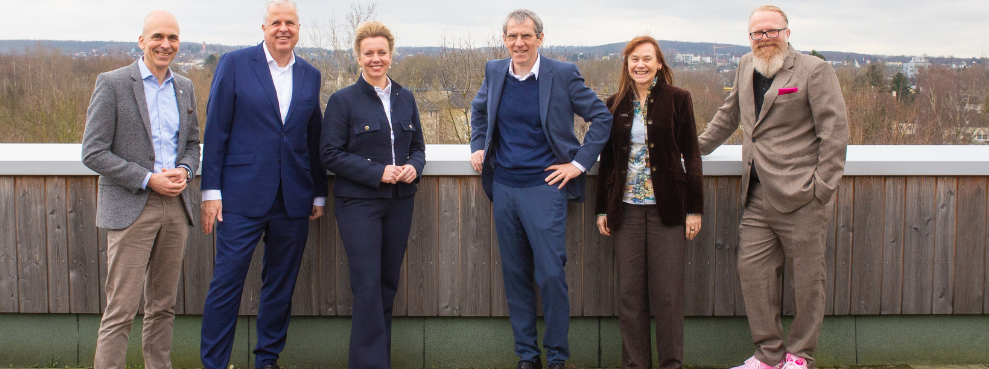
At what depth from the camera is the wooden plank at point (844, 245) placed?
3.67m

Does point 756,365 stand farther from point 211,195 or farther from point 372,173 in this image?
point 211,195

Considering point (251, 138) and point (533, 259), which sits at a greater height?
point (251, 138)

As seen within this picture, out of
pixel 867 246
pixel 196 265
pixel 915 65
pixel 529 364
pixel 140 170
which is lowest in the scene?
pixel 529 364

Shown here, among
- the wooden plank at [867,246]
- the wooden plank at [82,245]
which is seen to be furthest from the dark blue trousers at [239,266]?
the wooden plank at [867,246]

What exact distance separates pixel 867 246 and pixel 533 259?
1.64 meters

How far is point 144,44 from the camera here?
2.89 meters

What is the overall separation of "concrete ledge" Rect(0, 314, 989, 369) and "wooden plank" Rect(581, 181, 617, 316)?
8 cm

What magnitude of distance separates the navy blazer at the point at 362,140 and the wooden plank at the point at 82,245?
4.19 ft

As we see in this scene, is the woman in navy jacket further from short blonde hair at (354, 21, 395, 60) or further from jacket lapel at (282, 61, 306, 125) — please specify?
jacket lapel at (282, 61, 306, 125)

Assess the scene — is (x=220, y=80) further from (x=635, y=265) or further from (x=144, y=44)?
(x=635, y=265)

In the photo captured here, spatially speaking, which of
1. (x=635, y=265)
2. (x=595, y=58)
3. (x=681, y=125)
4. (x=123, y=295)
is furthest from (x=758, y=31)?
(x=595, y=58)

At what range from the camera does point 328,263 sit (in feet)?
12.2

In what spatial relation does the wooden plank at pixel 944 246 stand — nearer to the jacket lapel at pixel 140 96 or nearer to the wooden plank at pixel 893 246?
the wooden plank at pixel 893 246

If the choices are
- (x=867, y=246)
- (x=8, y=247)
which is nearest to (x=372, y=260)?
(x=8, y=247)
